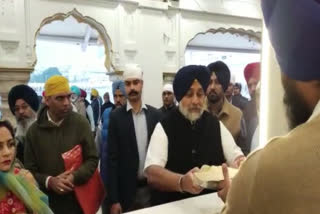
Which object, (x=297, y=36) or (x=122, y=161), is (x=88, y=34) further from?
(x=297, y=36)

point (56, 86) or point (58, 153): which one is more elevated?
point (56, 86)

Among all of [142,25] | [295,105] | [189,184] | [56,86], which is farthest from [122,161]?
[142,25]

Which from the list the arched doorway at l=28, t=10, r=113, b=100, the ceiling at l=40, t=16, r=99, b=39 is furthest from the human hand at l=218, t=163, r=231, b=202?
the ceiling at l=40, t=16, r=99, b=39

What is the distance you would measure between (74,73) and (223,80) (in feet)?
16.9

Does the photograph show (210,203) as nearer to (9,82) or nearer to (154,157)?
(154,157)

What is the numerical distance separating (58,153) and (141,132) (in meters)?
0.46

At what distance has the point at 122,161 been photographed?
6.09 ft

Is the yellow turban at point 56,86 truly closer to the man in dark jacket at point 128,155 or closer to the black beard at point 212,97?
the man in dark jacket at point 128,155

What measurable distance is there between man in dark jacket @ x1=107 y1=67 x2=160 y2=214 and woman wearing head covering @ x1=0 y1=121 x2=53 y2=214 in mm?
593

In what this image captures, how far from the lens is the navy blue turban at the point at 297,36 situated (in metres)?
0.41

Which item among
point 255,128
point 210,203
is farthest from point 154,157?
point 255,128

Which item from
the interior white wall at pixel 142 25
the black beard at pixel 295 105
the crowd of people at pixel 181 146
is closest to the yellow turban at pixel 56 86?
the crowd of people at pixel 181 146

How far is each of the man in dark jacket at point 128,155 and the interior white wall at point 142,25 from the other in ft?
7.19

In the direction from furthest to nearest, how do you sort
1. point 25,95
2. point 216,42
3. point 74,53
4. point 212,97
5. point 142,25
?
point 216,42 < point 74,53 < point 142,25 < point 25,95 < point 212,97
